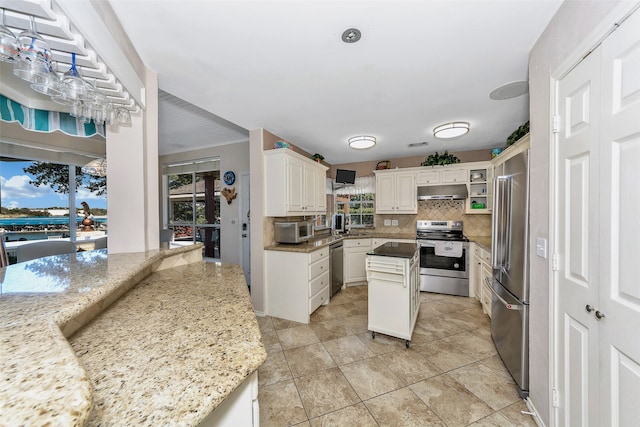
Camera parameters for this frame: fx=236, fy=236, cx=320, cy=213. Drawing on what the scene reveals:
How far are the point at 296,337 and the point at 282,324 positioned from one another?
373 millimetres

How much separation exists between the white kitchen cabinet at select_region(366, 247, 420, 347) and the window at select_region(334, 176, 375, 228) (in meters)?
2.63

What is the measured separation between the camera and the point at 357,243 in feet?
14.5

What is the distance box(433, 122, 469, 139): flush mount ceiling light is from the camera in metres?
3.00

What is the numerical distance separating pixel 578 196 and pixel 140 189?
2.64 meters

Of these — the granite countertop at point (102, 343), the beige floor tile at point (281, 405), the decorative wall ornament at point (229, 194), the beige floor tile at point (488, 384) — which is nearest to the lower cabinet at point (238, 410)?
the granite countertop at point (102, 343)

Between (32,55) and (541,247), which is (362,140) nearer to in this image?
(541,247)

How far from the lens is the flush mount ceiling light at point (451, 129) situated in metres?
3.00

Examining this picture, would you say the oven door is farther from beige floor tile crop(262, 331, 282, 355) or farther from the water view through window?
the water view through window

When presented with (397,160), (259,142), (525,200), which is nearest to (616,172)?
(525,200)

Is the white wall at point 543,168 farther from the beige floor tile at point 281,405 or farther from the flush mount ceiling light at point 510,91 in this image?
the beige floor tile at point 281,405

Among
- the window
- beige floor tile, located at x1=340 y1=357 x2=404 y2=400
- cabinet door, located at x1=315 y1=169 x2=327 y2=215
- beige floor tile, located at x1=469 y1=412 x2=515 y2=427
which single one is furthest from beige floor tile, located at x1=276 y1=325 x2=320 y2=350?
the window

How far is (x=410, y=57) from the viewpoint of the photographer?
1759mm

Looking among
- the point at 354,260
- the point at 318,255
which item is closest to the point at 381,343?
the point at 318,255

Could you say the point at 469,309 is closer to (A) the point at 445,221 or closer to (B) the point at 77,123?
(A) the point at 445,221
